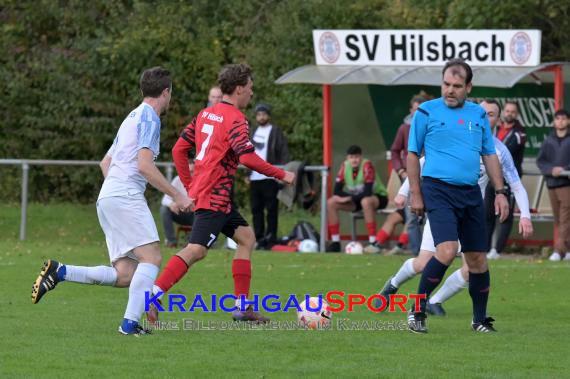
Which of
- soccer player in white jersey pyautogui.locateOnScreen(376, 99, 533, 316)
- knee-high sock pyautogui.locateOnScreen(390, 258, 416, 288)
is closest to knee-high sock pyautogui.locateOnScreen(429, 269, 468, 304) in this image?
soccer player in white jersey pyautogui.locateOnScreen(376, 99, 533, 316)

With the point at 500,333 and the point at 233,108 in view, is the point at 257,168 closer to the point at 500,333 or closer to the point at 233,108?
the point at 233,108

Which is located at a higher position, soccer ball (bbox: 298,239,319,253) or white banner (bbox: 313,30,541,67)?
white banner (bbox: 313,30,541,67)

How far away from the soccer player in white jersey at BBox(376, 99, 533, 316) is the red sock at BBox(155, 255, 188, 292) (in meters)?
1.95

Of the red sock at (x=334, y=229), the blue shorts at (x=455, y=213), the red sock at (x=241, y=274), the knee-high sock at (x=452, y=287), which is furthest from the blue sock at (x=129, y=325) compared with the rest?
the red sock at (x=334, y=229)

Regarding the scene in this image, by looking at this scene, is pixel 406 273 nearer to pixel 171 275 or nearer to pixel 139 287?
pixel 171 275

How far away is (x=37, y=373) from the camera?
26.2ft

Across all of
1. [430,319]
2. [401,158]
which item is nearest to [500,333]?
[430,319]

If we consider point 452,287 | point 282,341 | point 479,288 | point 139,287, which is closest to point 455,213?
point 479,288

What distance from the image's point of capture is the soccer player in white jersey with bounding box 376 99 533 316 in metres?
10.7

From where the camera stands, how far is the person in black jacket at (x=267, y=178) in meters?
19.4

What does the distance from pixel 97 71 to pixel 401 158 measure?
10110 mm

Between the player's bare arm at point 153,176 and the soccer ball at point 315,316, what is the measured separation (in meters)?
1.52

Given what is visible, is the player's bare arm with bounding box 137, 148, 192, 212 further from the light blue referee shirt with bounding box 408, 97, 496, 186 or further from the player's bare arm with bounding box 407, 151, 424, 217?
the light blue referee shirt with bounding box 408, 97, 496, 186

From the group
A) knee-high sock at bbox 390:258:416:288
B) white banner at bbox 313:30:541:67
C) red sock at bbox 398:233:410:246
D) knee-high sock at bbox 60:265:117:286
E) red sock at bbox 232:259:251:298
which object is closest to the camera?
knee-high sock at bbox 60:265:117:286
